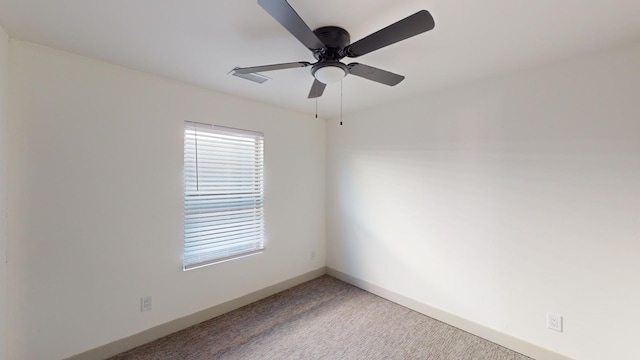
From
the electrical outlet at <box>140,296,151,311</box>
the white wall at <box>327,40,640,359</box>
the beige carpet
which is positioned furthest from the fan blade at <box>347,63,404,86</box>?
the electrical outlet at <box>140,296,151,311</box>

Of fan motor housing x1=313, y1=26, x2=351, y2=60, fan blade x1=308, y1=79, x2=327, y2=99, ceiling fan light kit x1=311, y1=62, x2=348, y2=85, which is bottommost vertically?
ceiling fan light kit x1=311, y1=62, x2=348, y2=85

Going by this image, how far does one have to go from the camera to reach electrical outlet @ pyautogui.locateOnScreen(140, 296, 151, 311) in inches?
90.7

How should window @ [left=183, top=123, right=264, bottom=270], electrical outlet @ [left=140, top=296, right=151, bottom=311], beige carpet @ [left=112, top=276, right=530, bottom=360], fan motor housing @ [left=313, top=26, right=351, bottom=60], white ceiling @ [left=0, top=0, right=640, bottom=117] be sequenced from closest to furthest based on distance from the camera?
white ceiling @ [left=0, top=0, right=640, bottom=117], fan motor housing @ [left=313, top=26, right=351, bottom=60], beige carpet @ [left=112, top=276, right=530, bottom=360], electrical outlet @ [left=140, top=296, right=151, bottom=311], window @ [left=183, top=123, right=264, bottom=270]

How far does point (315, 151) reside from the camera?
382 cm

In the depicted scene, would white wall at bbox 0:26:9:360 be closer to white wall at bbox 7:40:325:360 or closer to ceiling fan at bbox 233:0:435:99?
white wall at bbox 7:40:325:360

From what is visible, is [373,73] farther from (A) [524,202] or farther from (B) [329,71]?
(A) [524,202]

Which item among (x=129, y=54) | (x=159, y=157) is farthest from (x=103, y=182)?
(x=129, y=54)

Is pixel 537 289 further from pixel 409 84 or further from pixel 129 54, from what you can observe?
pixel 129 54

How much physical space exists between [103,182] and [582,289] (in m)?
3.87

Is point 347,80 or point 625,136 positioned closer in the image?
point 625,136

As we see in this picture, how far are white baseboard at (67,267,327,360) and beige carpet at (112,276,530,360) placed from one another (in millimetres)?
54

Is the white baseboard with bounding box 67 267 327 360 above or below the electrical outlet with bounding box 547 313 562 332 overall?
below

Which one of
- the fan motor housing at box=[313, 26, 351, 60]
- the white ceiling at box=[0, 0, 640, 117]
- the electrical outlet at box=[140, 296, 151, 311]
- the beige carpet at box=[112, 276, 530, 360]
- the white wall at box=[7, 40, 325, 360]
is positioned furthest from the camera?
the electrical outlet at box=[140, 296, 151, 311]

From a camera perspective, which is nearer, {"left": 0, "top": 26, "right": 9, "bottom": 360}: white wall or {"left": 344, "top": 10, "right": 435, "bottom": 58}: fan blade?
{"left": 344, "top": 10, "right": 435, "bottom": 58}: fan blade
